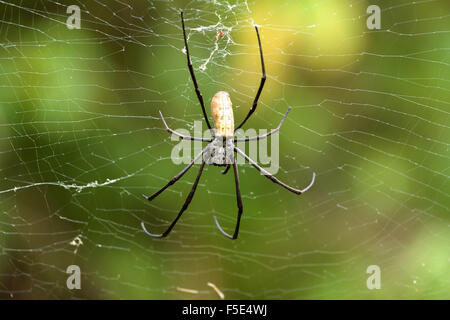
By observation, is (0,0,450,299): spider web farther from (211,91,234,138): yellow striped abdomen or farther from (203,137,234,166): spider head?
(211,91,234,138): yellow striped abdomen

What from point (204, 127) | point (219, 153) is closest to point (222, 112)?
point (219, 153)

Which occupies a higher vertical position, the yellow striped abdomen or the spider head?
the yellow striped abdomen

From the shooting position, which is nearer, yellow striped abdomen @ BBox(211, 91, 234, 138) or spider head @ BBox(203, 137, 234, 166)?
yellow striped abdomen @ BBox(211, 91, 234, 138)

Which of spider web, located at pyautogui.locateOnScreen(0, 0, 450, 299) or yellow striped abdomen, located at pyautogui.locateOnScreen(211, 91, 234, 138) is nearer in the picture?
yellow striped abdomen, located at pyautogui.locateOnScreen(211, 91, 234, 138)

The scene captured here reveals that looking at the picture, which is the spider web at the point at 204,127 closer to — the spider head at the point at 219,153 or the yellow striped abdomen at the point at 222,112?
the spider head at the point at 219,153

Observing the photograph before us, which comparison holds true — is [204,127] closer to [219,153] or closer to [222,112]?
[219,153]

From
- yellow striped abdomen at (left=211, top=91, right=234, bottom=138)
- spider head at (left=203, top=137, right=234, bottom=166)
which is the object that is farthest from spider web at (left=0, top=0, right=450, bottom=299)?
yellow striped abdomen at (left=211, top=91, right=234, bottom=138)
